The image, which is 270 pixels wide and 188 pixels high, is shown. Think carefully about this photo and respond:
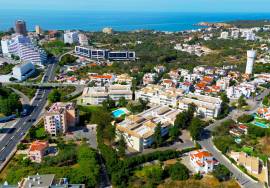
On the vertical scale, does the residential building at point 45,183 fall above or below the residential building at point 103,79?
below

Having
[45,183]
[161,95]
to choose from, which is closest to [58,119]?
[45,183]

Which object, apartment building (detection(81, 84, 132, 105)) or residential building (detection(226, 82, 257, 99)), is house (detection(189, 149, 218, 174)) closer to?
apartment building (detection(81, 84, 132, 105))

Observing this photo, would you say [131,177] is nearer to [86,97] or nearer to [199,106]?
[199,106]

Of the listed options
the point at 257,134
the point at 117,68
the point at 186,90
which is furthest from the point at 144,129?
the point at 117,68

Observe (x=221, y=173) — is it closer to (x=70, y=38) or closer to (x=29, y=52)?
(x=29, y=52)

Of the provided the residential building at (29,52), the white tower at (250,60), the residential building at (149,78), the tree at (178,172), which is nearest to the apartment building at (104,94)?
the residential building at (149,78)

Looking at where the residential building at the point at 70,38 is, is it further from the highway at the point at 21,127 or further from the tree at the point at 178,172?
the tree at the point at 178,172
